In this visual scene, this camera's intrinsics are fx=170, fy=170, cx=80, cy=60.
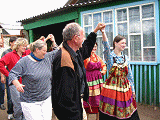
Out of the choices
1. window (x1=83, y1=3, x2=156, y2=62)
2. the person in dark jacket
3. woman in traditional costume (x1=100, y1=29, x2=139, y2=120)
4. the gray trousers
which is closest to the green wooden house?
window (x1=83, y1=3, x2=156, y2=62)

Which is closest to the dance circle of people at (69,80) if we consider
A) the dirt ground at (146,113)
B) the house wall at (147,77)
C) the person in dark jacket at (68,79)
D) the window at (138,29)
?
the person in dark jacket at (68,79)

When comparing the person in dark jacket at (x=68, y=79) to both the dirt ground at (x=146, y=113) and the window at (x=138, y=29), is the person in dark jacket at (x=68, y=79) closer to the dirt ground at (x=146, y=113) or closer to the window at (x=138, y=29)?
the dirt ground at (x=146, y=113)

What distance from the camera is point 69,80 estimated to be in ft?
5.73

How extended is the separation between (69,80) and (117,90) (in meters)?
1.71

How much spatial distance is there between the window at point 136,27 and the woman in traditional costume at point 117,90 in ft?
8.60

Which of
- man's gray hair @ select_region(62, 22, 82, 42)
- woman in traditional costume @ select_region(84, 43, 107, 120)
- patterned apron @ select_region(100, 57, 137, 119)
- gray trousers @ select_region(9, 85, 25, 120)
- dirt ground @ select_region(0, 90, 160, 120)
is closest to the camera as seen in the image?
man's gray hair @ select_region(62, 22, 82, 42)

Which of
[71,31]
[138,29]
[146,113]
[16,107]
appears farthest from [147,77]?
[71,31]

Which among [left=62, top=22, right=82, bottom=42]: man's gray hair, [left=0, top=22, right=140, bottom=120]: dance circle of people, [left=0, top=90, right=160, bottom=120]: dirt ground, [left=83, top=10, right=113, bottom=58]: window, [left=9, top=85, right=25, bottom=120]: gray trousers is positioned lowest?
[left=0, top=90, right=160, bottom=120]: dirt ground

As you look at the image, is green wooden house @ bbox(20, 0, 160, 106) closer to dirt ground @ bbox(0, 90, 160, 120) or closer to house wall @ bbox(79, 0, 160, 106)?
house wall @ bbox(79, 0, 160, 106)

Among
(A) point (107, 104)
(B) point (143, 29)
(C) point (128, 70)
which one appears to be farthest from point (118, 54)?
(B) point (143, 29)

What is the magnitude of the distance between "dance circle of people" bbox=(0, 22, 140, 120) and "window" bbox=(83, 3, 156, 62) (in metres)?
2.41

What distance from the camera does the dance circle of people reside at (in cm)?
179

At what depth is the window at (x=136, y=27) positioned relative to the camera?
5512 mm

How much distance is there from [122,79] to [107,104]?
0.56 metres
